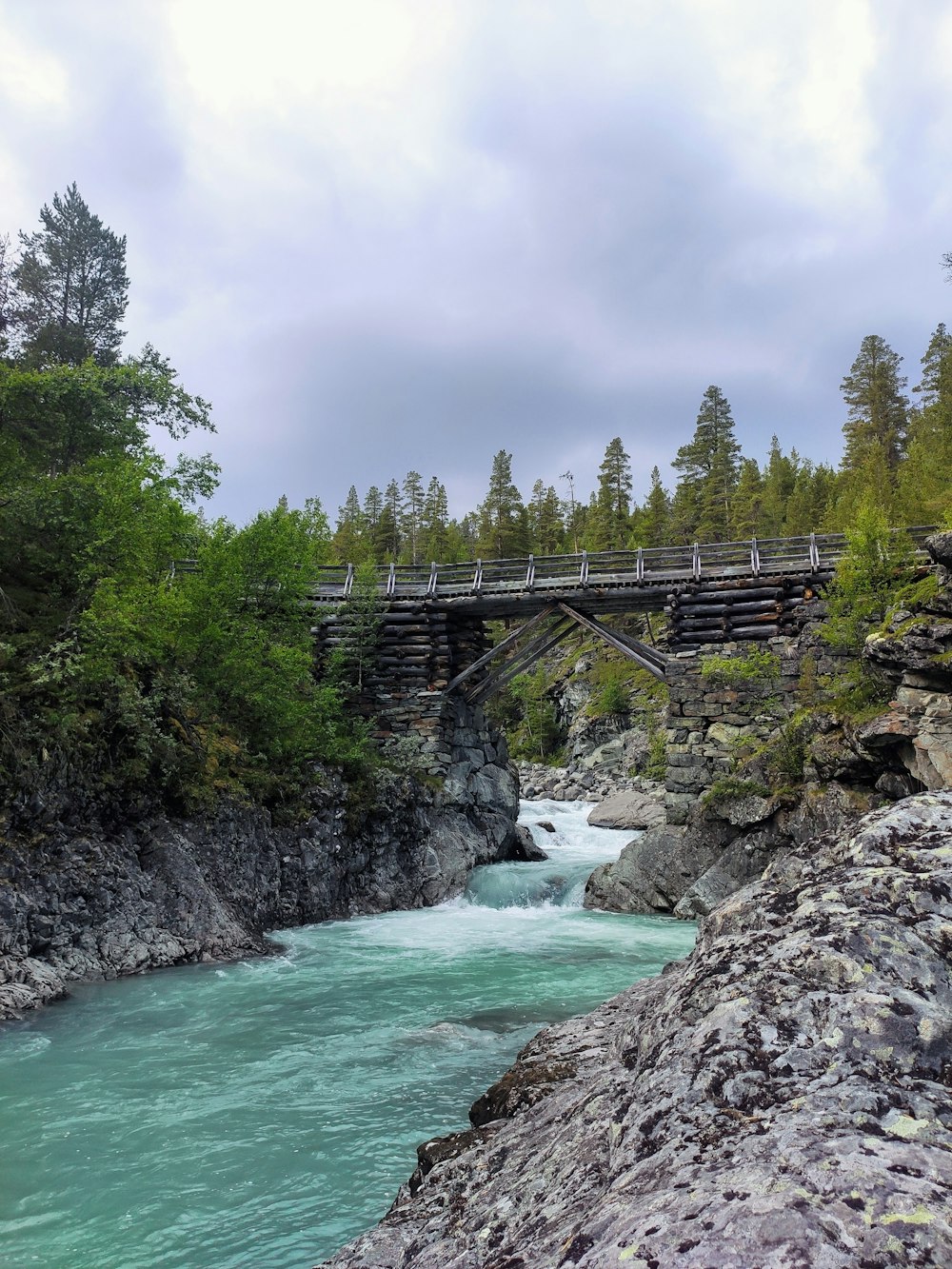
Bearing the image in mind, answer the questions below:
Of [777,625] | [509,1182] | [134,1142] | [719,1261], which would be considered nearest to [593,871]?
[777,625]

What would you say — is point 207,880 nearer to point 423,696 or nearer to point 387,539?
point 423,696

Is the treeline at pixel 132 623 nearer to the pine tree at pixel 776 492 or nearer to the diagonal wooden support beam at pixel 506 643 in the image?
the diagonal wooden support beam at pixel 506 643

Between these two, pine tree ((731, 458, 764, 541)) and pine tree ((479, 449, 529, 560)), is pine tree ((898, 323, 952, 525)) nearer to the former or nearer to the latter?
pine tree ((731, 458, 764, 541))

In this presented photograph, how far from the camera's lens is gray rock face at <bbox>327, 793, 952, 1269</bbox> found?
1.49 metres

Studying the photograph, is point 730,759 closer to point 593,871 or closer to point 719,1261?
point 593,871

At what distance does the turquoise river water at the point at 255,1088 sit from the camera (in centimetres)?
455

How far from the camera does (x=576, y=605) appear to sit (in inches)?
901

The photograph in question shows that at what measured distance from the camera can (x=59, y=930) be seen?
9.99m

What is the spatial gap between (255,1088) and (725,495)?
Result: 52112 mm

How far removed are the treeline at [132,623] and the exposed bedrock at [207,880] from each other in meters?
0.61

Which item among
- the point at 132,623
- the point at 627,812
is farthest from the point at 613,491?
the point at 132,623

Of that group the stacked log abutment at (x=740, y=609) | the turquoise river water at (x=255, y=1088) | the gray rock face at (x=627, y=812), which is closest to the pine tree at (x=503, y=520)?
the gray rock face at (x=627, y=812)

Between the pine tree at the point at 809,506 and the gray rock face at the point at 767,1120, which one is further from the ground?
the pine tree at the point at 809,506

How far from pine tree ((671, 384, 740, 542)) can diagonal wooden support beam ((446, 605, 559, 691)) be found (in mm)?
31788
